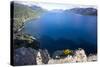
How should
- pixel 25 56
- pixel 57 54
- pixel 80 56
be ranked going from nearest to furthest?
pixel 25 56 → pixel 57 54 → pixel 80 56

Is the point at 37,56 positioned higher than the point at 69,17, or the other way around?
the point at 69,17

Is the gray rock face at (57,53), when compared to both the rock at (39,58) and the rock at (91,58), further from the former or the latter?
the rock at (91,58)

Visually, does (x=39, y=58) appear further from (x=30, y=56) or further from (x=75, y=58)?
(x=75, y=58)

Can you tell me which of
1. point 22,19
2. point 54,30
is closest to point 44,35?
point 54,30

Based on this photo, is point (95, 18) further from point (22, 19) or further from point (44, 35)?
point (22, 19)

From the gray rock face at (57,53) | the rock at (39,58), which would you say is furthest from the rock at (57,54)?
the rock at (39,58)

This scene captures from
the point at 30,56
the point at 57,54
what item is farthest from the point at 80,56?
the point at 30,56
